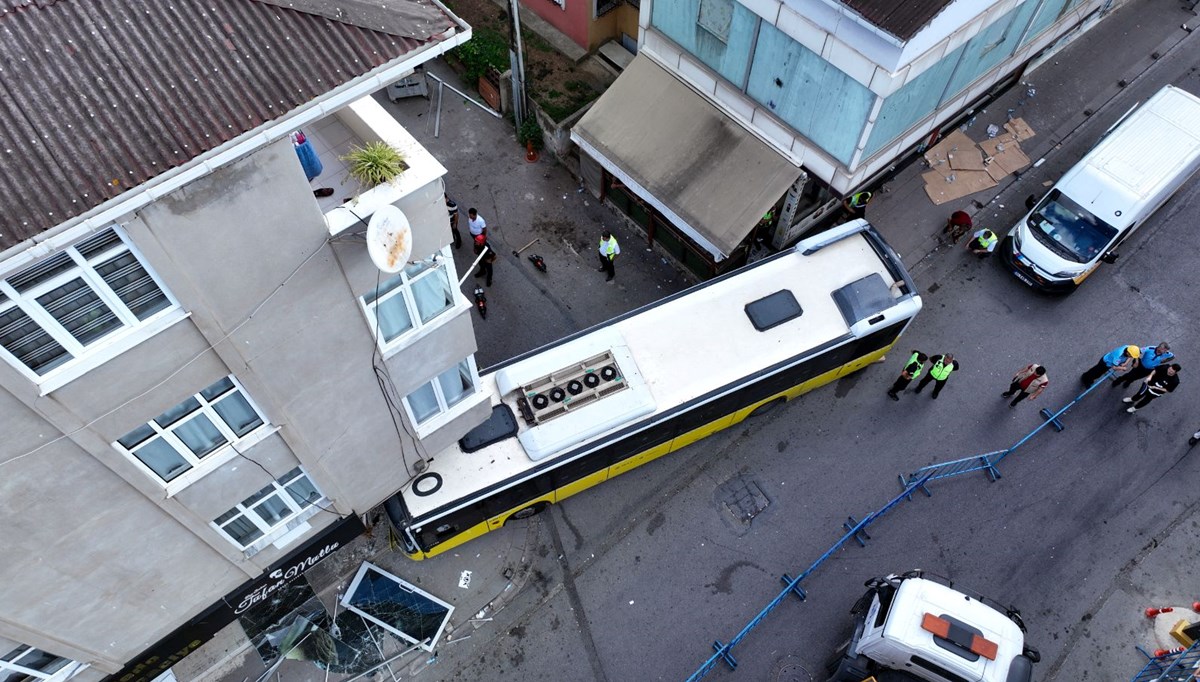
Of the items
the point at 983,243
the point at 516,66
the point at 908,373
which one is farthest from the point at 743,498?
the point at 516,66

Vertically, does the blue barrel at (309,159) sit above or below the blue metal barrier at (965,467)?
above

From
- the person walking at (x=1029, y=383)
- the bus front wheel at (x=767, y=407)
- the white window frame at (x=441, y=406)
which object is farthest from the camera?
the bus front wheel at (x=767, y=407)

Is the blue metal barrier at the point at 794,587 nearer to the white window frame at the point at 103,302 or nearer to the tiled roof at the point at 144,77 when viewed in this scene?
the white window frame at the point at 103,302

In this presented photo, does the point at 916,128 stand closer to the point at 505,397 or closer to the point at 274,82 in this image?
the point at 505,397

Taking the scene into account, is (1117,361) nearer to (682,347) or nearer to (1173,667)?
(1173,667)

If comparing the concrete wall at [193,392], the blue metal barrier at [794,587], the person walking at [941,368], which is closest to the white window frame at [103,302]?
the concrete wall at [193,392]

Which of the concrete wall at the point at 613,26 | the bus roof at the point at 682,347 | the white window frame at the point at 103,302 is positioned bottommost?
the bus roof at the point at 682,347

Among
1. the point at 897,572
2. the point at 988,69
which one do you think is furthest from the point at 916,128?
the point at 897,572

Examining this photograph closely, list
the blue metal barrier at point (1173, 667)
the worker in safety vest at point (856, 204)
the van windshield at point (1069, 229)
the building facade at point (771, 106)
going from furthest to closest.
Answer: the worker in safety vest at point (856, 204) → the van windshield at point (1069, 229) → the building facade at point (771, 106) → the blue metal barrier at point (1173, 667)
